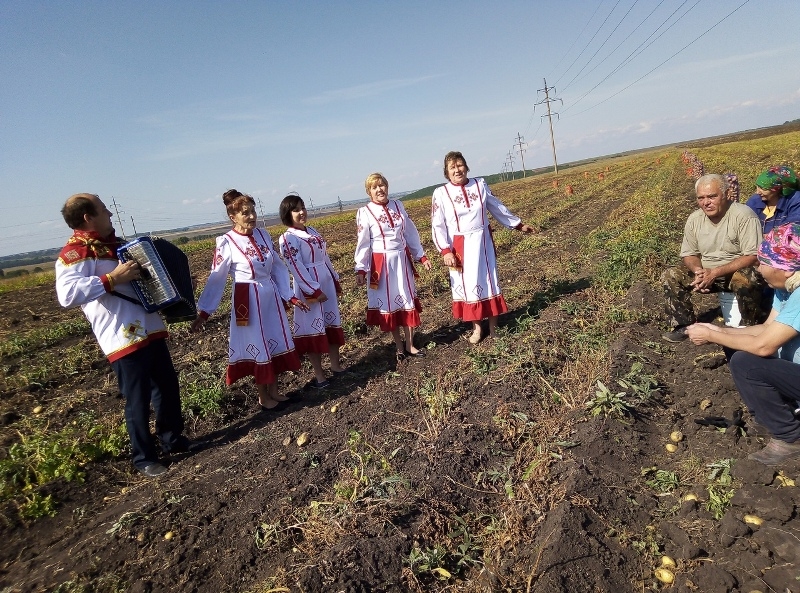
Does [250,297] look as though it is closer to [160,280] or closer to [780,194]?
[160,280]

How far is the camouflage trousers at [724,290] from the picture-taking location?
4.00m

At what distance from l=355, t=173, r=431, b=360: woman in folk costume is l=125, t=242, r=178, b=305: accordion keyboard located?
6.05ft

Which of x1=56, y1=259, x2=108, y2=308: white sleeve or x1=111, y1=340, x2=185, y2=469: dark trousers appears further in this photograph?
x1=111, y1=340, x2=185, y2=469: dark trousers

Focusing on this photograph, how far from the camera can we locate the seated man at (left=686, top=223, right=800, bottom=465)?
2.56m

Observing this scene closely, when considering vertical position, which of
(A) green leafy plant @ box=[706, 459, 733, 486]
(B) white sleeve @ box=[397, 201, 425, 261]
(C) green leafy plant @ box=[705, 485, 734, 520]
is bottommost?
(C) green leafy plant @ box=[705, 485, 734, 520]

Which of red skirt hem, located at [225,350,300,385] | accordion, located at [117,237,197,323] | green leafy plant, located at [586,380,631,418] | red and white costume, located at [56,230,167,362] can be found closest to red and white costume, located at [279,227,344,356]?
red skirt hem, located at [225,350,300,385]

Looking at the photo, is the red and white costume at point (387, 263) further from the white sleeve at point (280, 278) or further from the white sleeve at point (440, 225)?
the white sleeve at point (280, 278)

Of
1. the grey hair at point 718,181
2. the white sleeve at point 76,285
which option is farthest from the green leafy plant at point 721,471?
the white sleeve at point 76,285

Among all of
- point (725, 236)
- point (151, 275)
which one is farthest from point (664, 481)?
point (151, 275)

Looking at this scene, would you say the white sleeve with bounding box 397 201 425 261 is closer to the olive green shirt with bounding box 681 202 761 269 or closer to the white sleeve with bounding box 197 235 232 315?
the white sleeve with bounding box 197 235 232 315

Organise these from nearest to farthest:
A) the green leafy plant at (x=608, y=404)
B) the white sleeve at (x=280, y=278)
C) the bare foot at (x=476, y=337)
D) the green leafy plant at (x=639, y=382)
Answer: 1. the green leafy plant at (x=608, y=404)
2. the green leafy plant at (x=639, y=382)
3. the white sleeve at (x=280, y=278)
4. the bare foot at (x=476, y=337)

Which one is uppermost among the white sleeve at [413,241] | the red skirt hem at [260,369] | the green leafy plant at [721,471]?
the white sleeve at [413,241]

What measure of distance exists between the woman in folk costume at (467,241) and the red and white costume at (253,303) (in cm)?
178

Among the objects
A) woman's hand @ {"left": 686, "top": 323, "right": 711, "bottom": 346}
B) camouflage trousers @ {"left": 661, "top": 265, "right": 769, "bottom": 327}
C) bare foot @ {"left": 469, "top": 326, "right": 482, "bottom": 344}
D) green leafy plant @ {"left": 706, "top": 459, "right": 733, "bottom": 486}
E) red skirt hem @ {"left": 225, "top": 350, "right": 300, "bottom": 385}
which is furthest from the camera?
bare foot @ {"left": 469, "top": 326, "right": 482, "bottom": 344}
